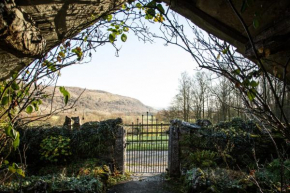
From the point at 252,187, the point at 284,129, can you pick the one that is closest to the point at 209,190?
the point at 252,187

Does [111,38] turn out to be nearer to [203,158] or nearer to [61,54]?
[61,54]

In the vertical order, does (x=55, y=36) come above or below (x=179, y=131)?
above

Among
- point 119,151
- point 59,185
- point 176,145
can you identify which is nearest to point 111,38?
point 59,185

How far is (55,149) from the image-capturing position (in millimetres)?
7551

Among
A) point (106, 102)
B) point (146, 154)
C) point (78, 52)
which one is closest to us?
point (78, 52)

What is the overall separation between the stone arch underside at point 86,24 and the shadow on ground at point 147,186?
5.82 meters

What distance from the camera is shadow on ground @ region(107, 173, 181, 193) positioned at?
21.7 ft

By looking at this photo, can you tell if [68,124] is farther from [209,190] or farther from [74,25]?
[74,25]

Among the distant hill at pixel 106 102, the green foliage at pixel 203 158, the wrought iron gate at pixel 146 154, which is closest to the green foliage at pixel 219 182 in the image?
the green foliage at pixel 203 158

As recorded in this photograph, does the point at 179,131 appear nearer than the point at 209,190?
No

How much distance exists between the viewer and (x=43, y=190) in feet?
15.4

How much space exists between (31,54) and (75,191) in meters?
4.14

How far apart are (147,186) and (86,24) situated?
632 cm

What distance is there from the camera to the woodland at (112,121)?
1.33 meters
